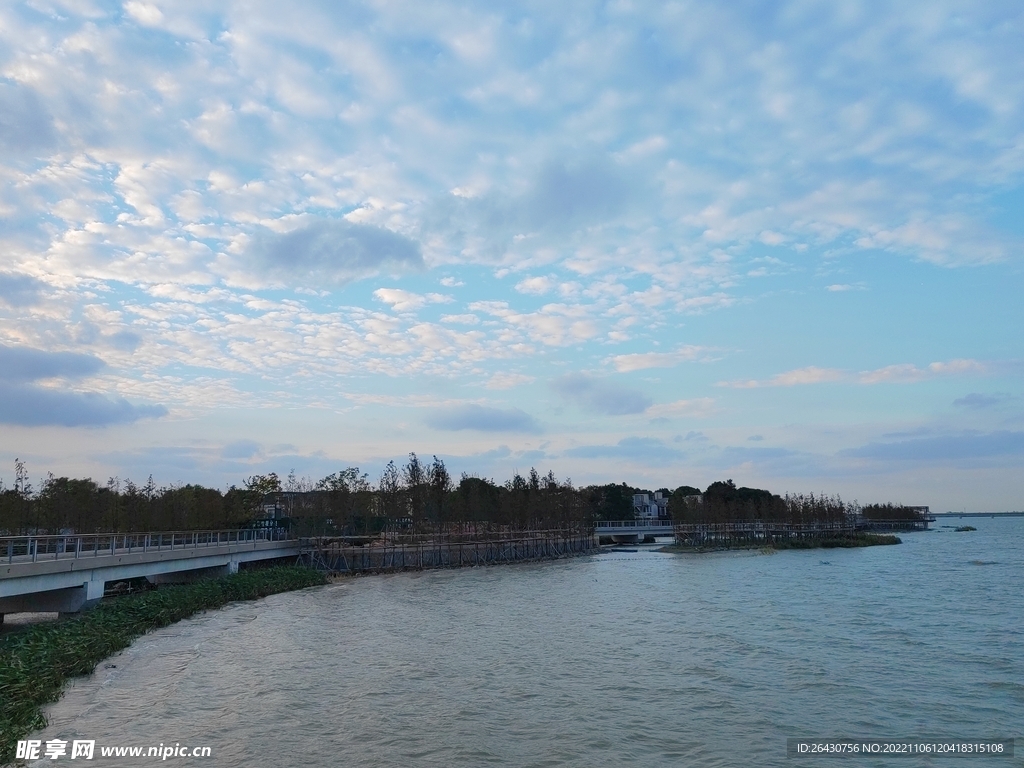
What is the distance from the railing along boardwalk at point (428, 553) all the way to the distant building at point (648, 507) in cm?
6969

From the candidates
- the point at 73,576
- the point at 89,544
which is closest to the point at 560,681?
the point at 73,576

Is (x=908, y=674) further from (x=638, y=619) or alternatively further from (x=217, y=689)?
(x=217, y=689)

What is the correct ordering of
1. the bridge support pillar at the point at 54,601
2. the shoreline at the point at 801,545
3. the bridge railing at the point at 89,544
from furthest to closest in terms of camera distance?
the shoreline at the point at 801,545 < the bridge support pillar at the point at 54,601 < the bridge railing at the point at 89,544

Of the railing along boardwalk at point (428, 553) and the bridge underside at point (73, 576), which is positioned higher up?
the bridge underside at point (73, 576)


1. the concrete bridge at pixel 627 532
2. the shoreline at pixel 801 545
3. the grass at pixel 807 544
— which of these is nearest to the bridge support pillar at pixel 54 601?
the shoreline at pixel 801 545

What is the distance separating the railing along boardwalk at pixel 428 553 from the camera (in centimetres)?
6750

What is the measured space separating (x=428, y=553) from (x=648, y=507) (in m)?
97.4

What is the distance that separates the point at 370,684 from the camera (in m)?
21.7

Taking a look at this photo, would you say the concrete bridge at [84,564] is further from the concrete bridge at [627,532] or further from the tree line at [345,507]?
the concrete bridge at [627,532]

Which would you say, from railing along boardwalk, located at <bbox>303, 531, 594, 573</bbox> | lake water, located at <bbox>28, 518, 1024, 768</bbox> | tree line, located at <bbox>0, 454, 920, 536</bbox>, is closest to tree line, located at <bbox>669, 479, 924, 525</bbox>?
tree line, located at <bbox>0, 454, 920, 536</bbox>

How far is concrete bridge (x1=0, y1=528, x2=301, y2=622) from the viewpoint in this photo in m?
27.2

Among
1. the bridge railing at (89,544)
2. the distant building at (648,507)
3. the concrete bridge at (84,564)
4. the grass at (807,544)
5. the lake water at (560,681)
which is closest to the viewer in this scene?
the lake water at (560,681)

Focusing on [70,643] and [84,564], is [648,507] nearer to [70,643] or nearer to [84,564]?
[84,564]

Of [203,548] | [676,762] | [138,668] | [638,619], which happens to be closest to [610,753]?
[676,762]
